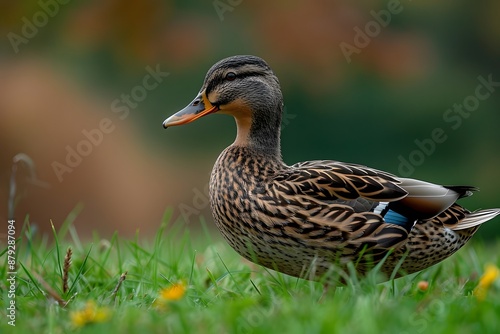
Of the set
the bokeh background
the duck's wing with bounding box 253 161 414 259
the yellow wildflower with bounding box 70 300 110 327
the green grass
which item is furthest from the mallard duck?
the bokeh background

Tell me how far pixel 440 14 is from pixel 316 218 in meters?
7.45

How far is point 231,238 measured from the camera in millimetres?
3592

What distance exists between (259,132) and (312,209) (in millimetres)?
716

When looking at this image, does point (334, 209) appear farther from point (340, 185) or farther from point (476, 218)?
point (476, 218)

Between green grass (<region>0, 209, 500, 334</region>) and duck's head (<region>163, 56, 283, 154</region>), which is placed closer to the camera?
green grass (<region>0, 209, 500, 334</region>)

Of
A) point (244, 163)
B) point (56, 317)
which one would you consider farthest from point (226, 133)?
point (56, 317)

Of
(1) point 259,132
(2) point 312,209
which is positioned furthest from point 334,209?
(1) point 259,132

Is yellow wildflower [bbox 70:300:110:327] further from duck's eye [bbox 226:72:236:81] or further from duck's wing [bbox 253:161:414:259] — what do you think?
duck's eye [bbox 226:72:236:81]

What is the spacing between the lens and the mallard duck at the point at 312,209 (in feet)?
11.1

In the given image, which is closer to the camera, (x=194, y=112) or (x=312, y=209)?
(x=312, y=209)

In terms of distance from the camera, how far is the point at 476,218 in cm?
380

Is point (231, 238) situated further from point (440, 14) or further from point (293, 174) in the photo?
point (440, 14)

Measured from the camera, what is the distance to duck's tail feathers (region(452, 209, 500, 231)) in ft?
12.2

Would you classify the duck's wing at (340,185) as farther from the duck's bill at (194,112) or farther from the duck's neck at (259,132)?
the duck's bill at (194,112)
